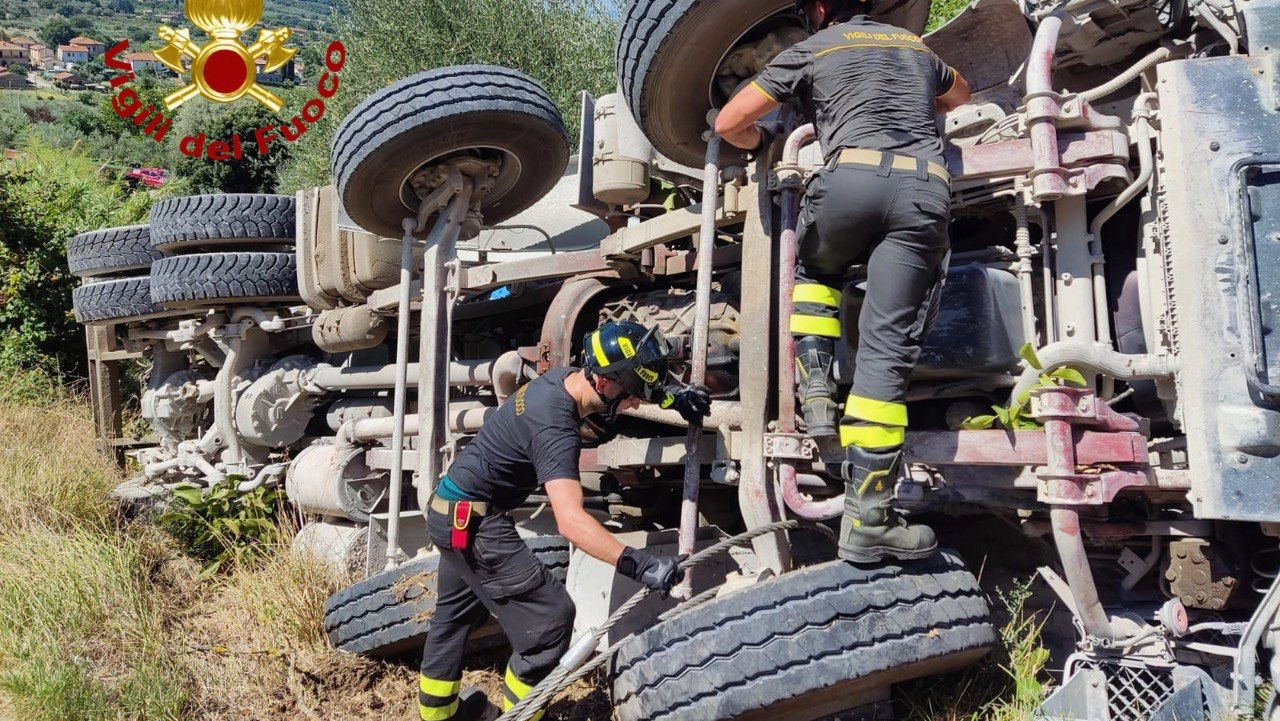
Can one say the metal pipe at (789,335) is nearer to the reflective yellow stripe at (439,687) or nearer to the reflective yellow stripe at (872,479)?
the reflective yellow stripe at (872,479)

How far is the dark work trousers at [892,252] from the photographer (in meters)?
2.65

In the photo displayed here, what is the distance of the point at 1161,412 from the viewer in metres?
2.90

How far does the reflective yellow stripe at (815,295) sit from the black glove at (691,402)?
0.41 meters

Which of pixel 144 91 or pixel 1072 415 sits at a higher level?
pixel 144 91

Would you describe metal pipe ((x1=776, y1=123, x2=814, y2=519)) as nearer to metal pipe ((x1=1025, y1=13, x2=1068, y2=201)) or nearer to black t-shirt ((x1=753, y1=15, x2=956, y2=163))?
black t-shirt ((x1=753, y1=15, x2=956, y2=163))

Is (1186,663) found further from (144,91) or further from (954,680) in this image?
(144,91)

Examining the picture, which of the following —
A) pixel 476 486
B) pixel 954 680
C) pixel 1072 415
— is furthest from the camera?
pixel 476 486

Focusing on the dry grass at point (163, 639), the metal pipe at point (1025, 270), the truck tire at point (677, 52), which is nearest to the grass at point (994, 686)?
the metal pipe at point (1025, 270)

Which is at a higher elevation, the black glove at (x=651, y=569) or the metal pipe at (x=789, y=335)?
the metal pipe at (x=789, y=335)

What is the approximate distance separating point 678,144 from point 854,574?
1.69 m

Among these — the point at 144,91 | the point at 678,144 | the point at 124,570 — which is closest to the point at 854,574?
the point at 678,144

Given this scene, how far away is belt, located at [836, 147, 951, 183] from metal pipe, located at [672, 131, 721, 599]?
55 cm

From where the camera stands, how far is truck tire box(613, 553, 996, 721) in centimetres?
253

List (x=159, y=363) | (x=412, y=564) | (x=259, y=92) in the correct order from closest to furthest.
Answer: (x=412, y=564), (x=159, y=363), (x=259, y=92)
